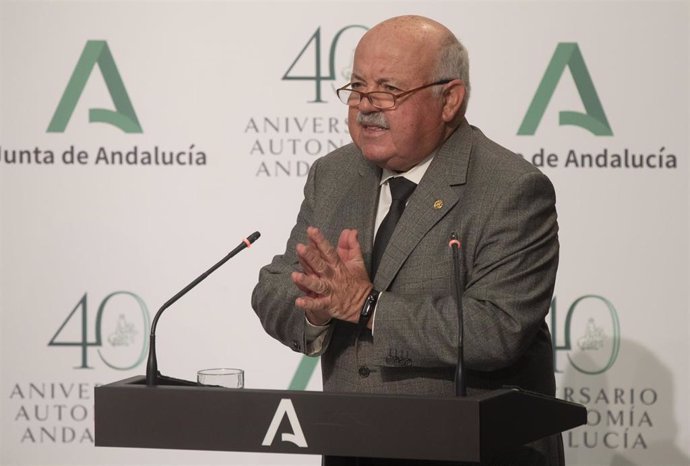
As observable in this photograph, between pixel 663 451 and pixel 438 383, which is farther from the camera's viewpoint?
pixel 663 451

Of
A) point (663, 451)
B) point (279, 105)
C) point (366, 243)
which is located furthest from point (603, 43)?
point (366, 243)

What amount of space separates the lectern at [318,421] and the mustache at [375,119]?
0.90m

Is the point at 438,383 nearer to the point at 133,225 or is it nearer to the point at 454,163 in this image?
the point at 454,163

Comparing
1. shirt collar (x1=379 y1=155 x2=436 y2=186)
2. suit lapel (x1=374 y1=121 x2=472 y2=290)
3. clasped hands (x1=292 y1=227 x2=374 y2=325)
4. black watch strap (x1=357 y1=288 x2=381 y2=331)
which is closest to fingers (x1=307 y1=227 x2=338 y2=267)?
clasped hands (x1=292 y1=227 x2=374 y2=325)

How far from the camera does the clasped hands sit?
8.27 feet

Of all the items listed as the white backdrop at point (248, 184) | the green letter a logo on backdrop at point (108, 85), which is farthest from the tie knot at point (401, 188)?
the green letter a logo on backdrop at point (108, 85)

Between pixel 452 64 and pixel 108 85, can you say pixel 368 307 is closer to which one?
pixel 452 64

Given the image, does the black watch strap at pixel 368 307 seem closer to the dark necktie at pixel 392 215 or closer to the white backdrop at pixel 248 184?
the dark necktie at pixel 392 215

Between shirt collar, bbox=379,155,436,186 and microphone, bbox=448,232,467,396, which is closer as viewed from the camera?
microphone, bbox=448,232,467,396

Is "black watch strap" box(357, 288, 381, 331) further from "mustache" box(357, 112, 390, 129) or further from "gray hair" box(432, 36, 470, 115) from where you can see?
"gray hair" box(432, 36, 470, 115)

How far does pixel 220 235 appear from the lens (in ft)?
15.0

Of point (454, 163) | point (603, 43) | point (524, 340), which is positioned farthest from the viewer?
point (603, 43)

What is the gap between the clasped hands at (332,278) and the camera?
2521 millimetres

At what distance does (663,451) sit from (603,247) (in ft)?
2.96
